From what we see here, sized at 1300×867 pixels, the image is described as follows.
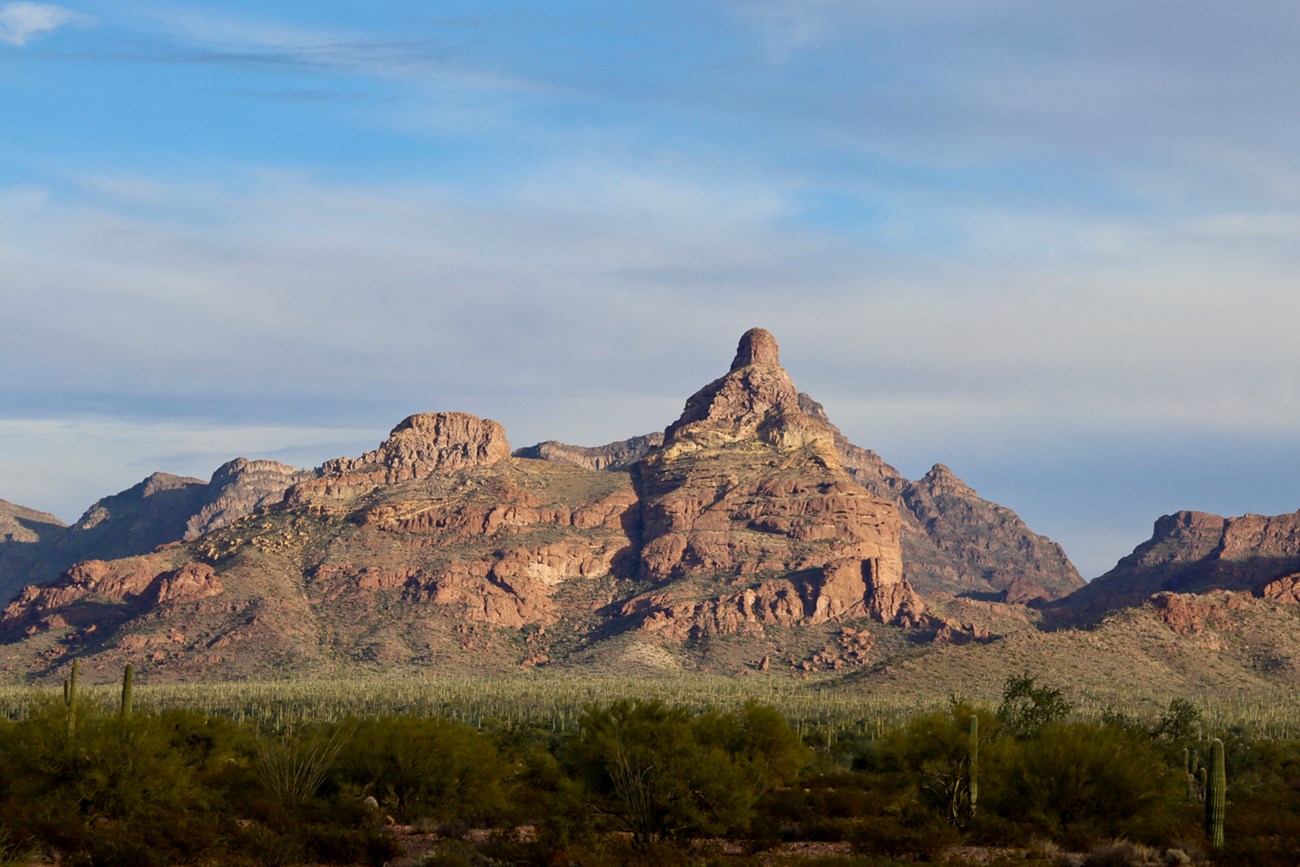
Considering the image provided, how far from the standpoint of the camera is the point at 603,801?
37781 mm

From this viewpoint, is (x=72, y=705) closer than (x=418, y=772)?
Yes

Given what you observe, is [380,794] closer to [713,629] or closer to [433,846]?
[433,846]

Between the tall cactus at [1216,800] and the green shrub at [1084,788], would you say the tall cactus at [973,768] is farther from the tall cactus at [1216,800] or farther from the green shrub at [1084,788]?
the tall cactus at [1216,800]

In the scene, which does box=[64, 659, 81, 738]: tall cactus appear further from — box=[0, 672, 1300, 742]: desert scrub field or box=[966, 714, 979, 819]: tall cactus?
box=[0, 672, 1300, 742]: desert scrub field

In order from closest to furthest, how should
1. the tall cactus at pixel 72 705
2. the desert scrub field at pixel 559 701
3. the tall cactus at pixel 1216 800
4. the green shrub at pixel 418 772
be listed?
the tall cactus at pixel 1216 800, the tall cactus at pixel 72 705, the green shrub at pixel 418 772, the desert scrub field at pixel 559 701

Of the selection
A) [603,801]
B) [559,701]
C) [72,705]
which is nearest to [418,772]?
[603,801]

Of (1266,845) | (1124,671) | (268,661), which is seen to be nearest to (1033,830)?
(1266,845)

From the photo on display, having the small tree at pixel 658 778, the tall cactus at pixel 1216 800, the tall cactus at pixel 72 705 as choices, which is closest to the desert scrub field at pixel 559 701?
the tall cactus at pixel 72 705

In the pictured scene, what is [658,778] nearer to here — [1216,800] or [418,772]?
[418,772]

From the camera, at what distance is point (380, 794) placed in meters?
44.0

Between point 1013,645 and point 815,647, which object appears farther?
point 815,647

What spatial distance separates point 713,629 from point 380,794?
147 m

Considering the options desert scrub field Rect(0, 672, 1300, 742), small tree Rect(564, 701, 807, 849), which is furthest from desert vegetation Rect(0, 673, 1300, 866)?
desert scrub field Rect(0, 672, 1300, 742)

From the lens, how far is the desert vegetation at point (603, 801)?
32938mm
